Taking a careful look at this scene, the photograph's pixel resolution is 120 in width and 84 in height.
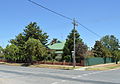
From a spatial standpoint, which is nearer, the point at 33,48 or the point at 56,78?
the point at 56,78

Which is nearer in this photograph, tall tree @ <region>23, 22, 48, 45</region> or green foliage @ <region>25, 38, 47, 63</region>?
green foliage @ <region>25, 38, 47, 63</region>

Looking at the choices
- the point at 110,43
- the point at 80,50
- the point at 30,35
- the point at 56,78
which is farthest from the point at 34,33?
the point at 110,43

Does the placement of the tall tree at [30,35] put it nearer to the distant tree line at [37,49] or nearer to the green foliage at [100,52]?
the distant tree line at [37,49]

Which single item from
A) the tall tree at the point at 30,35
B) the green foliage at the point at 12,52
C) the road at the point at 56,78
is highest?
the tall tree at the point at 30,35

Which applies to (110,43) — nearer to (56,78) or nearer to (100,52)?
(100,52)

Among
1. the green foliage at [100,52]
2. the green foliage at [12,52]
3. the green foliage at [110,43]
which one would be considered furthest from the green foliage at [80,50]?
the green foliage at [110,43]

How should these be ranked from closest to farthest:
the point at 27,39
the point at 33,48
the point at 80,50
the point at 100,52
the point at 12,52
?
1. the point at 33,48
2. the point at 80,50
3. the point at 12,52
4. the point at 27,39
5. the point at 100,52

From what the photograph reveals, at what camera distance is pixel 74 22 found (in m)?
33.6

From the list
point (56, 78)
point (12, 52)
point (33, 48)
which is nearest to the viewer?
point (56, 78)

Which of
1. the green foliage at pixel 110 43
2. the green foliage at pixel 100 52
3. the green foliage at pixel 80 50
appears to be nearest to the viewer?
the green foliage at pixel 80 50

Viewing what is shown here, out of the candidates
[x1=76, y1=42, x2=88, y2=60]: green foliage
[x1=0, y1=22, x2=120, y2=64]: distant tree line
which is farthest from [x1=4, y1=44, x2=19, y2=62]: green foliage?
[x1=76, y1=42, x2=88, y2=60]: green foliage

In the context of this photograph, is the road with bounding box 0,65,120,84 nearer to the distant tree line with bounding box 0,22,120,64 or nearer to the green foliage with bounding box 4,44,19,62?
the distant tree line with bounding box 0,22,120,64

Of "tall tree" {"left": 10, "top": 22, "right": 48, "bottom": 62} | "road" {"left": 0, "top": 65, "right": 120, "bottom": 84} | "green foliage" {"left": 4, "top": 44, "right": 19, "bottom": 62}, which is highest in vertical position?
"tall tree" {"left": 10, "top": 22, "right": 48, "bottom": 62}

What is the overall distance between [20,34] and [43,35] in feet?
20.3
